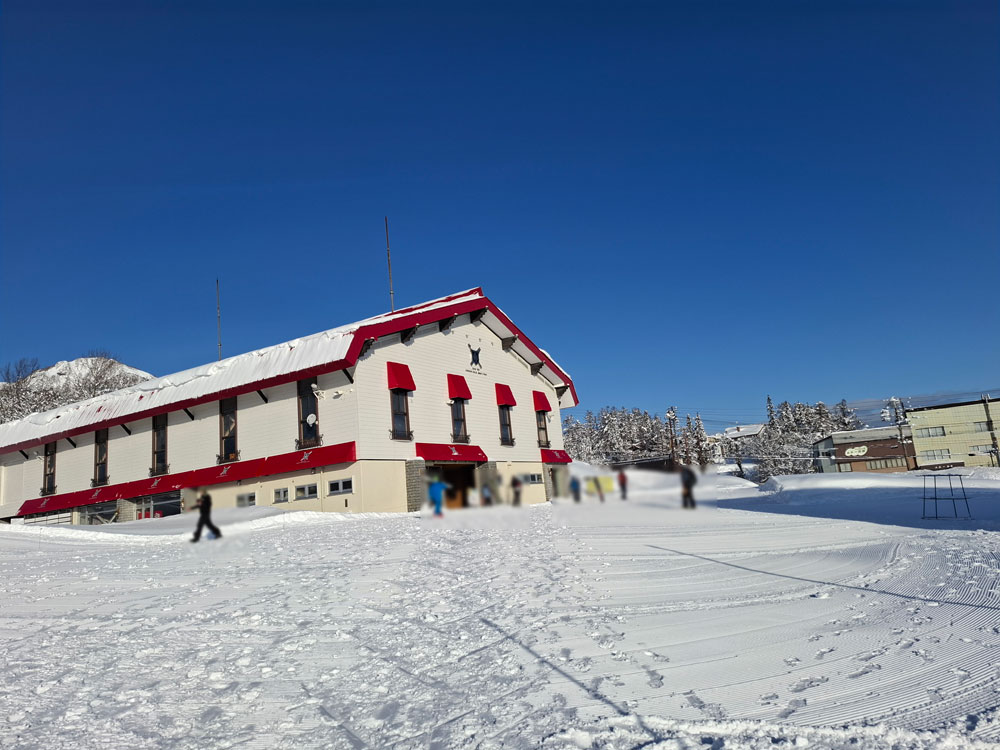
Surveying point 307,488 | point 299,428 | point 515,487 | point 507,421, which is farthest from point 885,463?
point 515,487

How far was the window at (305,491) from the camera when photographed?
2418 centimetres

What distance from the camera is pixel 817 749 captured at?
4297 millimetres

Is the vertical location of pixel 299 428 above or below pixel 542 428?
above

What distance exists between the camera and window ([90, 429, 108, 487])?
25391 millimetres

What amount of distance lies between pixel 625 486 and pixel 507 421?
25.5 metres

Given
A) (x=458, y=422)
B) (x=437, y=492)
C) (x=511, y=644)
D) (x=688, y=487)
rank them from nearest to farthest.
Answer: (x=688, y=487) < (x=437, y=492) < (x=511, y=644) < (x=458, y=422)

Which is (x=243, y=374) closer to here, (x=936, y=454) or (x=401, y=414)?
(x=401, y=414)

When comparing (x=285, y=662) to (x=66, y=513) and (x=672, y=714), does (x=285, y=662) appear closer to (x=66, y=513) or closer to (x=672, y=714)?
(x=672, y=714)

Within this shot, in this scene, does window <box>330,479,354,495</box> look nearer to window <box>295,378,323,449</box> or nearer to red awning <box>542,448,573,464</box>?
window <box>295,378,323,449</box>

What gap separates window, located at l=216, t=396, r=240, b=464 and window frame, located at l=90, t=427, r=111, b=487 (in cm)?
478

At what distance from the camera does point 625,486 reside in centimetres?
627

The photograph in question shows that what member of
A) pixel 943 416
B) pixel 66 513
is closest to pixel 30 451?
pixel 66 513

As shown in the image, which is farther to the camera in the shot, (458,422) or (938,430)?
(938,430)

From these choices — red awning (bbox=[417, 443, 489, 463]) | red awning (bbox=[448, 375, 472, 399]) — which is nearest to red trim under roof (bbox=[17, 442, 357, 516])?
red awning (bbox=[417, 443, 489, 463])
